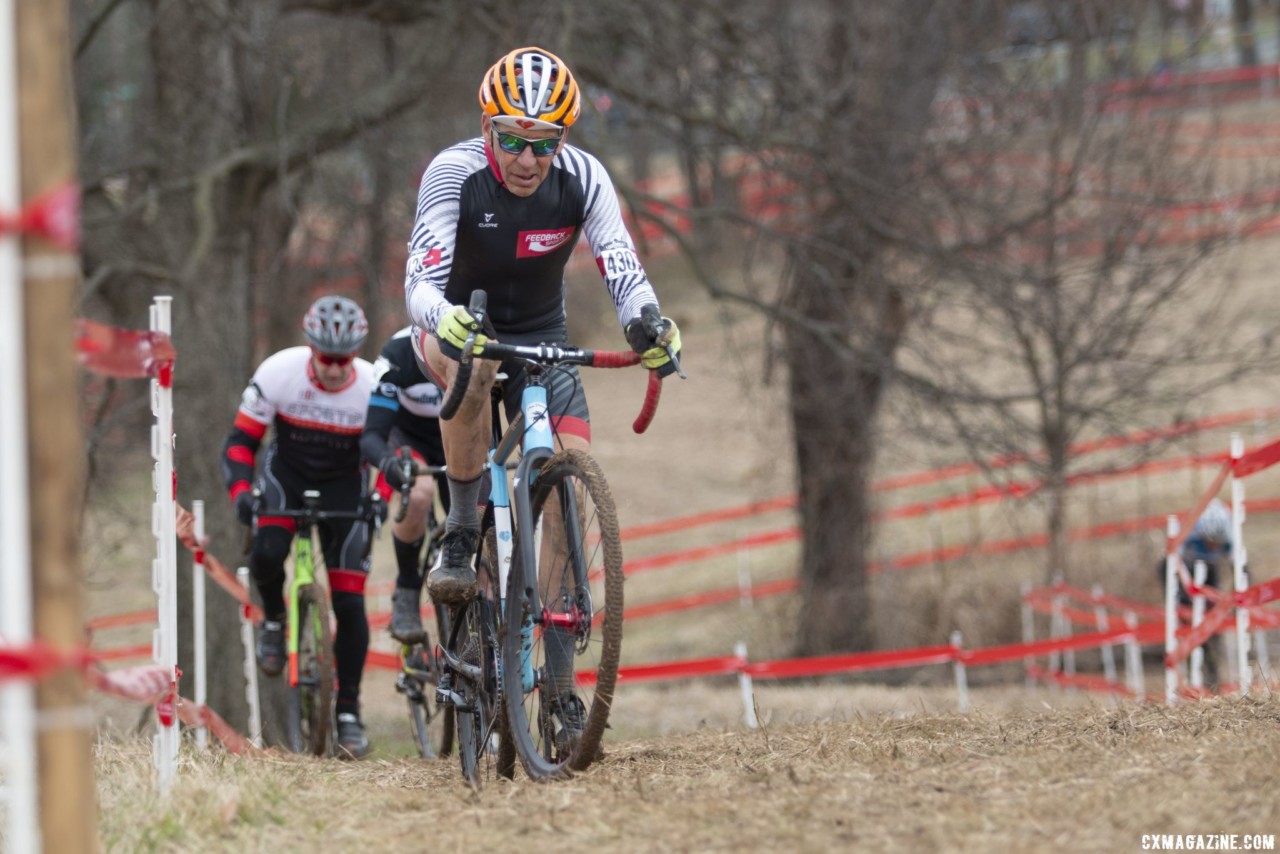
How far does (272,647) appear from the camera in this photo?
361 inches

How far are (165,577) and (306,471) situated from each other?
407 centimetres

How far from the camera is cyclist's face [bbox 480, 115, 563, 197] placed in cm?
579

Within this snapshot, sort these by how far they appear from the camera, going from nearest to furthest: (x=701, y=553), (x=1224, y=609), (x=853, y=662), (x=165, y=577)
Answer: (x=165, y=577)
(x=1224, y=609)
(x=853, y=662)
(x=701, y=553)

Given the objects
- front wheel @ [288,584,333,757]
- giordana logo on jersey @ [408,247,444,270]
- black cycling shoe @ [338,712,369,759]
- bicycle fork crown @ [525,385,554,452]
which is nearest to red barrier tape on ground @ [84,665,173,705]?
bicycle fork crown @ [525,385,554,452]

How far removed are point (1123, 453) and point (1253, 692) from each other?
16.7 metres

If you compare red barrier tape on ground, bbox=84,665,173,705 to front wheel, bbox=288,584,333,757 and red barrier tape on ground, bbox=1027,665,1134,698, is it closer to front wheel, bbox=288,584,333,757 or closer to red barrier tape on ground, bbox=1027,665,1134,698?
front wheel, bbox=288,584,333,757

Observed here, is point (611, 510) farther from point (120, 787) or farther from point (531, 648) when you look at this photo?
point (120, 787)

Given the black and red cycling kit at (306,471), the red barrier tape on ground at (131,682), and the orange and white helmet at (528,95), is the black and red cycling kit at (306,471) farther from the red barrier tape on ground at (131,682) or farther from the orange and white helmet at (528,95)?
the red barrier tape on ground at (131,682)

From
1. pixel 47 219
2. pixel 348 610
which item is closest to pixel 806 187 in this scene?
pixel 348 610

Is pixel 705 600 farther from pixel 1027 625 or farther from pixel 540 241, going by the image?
pixel 540 241

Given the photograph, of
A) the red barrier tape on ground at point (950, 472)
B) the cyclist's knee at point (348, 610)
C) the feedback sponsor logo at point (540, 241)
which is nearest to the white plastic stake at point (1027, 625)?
the red barrier tape on ground at point (950, 472)

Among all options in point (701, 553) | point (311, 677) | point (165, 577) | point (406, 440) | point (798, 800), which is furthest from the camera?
point (701, 553)

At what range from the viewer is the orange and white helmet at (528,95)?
5.72 meters

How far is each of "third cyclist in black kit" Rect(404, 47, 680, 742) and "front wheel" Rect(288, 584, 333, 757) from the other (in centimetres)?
262
